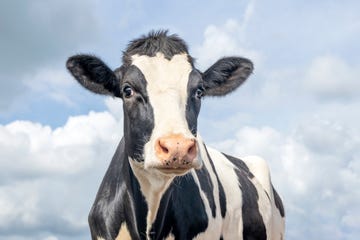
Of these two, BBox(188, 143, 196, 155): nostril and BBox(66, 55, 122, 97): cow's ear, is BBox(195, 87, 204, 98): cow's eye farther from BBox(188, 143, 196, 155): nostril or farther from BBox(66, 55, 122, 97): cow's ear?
BBox(188, 143, 196, 155): nostril

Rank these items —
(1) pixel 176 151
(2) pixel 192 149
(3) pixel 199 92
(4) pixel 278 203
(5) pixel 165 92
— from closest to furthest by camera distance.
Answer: (1) pixel 176 151 < (2) pixel 192 149 < (5) pixel 165 92 < (3) pixel 199 92 < (4) pixel 278 203

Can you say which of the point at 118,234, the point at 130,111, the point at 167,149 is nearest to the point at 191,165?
the point at 167,149

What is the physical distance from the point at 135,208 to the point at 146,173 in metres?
0.66

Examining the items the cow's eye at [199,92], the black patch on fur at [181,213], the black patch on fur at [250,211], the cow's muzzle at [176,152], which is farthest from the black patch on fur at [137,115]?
the black patch on fur at [250,211]

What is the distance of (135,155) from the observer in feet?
28.7

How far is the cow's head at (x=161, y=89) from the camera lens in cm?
776

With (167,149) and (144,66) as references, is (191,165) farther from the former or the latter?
(144,66)

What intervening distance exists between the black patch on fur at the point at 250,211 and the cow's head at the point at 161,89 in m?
2.93

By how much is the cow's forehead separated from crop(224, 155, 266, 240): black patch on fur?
4218mm

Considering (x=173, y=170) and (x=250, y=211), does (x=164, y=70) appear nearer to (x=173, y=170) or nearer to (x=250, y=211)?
(x=173, y=170)

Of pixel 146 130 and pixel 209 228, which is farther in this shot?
pixel 209 228

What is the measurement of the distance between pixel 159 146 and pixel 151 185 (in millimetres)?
1465

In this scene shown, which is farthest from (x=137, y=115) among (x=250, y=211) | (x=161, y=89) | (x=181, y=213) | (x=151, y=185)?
(x=250, y=211)

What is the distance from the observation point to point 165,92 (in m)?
8.61
